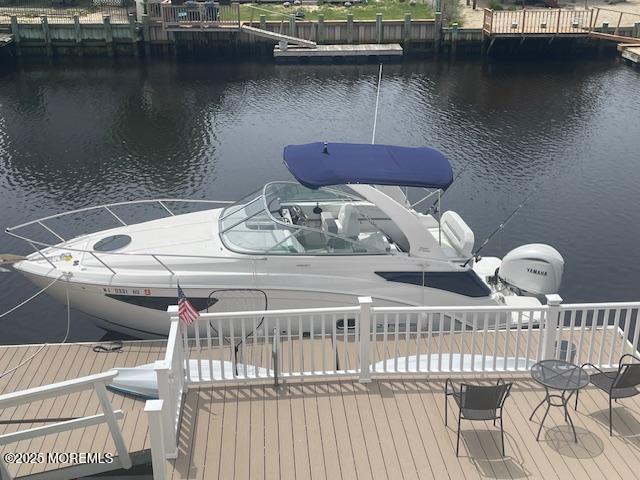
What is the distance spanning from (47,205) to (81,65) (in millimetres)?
19618

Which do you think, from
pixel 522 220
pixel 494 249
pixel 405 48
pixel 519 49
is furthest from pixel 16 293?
pixel 519 49

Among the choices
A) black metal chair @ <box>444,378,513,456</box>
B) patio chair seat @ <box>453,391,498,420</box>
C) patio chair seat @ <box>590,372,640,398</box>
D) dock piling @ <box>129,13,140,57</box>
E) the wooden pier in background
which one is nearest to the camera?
black metal chair @ <box>444,378,513,456</box>

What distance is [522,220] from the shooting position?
1848cm

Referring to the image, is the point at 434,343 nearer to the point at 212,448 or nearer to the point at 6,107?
the point at 212,448

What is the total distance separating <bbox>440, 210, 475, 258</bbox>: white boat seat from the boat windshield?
1.25 m

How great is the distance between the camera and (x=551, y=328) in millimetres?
8461

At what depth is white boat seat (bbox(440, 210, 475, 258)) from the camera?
1194cm

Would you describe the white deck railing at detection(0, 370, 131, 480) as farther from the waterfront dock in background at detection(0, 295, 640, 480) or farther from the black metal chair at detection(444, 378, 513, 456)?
the black metal chair at detection(444, 378, 513, 456)

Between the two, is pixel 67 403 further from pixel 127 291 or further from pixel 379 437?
pixel 379 437

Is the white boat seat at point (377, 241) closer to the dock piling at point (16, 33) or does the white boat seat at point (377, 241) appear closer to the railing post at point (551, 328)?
the railing post at point (551, 328)

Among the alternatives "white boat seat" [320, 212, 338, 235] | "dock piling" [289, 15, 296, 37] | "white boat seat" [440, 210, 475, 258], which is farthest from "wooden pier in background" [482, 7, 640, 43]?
"white boat seat" [320, 212, 338, 235]

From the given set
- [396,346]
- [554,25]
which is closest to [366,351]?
[396,346]

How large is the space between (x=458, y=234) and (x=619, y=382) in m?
5.02

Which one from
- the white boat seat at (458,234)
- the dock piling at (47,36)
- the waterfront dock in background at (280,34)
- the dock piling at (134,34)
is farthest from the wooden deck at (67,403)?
the dock piling at (47,36)
